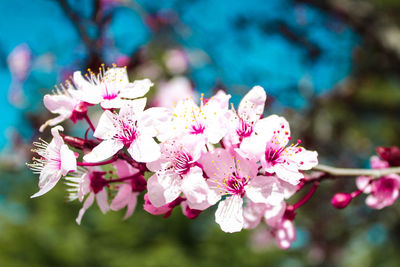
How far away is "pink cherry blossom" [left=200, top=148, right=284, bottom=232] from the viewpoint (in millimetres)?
777

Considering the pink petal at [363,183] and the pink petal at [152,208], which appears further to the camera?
the pink petal at [363,183]

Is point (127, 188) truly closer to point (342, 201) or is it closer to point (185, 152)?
point (185, 152)

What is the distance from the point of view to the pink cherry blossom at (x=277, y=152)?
2.50 ft

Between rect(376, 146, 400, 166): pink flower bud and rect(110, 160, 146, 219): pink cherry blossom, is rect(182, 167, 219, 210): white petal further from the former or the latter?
rect(376, 146, 400, 166): pink flower bud

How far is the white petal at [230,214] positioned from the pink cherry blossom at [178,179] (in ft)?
0.17

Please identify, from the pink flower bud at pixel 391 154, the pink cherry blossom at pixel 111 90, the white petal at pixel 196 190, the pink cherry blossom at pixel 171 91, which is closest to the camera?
the white petal at pixel 196 190

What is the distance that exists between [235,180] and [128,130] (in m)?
0.26

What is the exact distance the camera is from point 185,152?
0.79 metres

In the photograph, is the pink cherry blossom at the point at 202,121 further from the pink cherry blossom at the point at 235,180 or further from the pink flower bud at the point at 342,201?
the pink flower bud at the point at 342,201

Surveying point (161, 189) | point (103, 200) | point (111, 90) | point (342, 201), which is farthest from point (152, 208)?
point (342, 201)

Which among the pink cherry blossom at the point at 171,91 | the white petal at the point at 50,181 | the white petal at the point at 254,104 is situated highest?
the pink cherry blossom at the point at 171,91

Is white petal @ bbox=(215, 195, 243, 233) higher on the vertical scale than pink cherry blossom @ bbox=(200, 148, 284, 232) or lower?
lower

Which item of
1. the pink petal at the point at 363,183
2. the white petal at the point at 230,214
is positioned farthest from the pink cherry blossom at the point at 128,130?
the pink petal at the point at 363,183

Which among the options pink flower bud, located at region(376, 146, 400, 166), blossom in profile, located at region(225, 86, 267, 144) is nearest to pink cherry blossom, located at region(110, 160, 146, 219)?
blossom in profile, located at region(225, 86, 267, 144)
